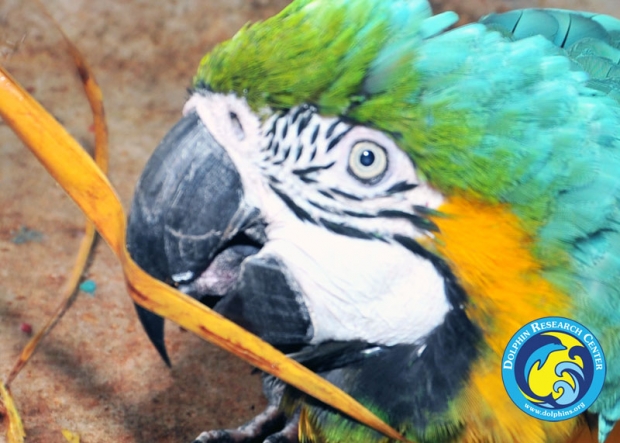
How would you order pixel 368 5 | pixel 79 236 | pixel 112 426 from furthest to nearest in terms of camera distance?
pixel 79 236 < pixel 112 426 < pixel 368 5

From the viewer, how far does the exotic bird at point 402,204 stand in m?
0.75

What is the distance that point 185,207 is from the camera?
826mm

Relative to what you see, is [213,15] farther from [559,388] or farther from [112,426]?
[559,388]

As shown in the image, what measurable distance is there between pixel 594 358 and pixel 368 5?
18.4 inches

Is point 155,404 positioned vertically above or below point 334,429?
below

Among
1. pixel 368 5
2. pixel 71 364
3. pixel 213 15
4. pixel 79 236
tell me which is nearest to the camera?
pixel 368 5

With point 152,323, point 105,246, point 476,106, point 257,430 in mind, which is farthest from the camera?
point 105,246

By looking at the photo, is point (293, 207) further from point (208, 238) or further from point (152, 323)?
point (152, 323)

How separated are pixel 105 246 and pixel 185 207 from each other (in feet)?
3.34

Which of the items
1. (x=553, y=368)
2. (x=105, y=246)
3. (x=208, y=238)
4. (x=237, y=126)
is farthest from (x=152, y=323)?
(x=105, y=246)

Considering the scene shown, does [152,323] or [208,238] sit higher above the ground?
[208,238]

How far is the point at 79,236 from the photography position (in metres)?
1.79

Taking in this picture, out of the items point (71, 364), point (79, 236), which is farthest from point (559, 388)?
point (79, 236)

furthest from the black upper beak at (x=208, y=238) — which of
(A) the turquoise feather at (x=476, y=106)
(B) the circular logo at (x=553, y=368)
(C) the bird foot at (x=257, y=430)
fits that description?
(C) the bird foot at (x=257, y=430)
